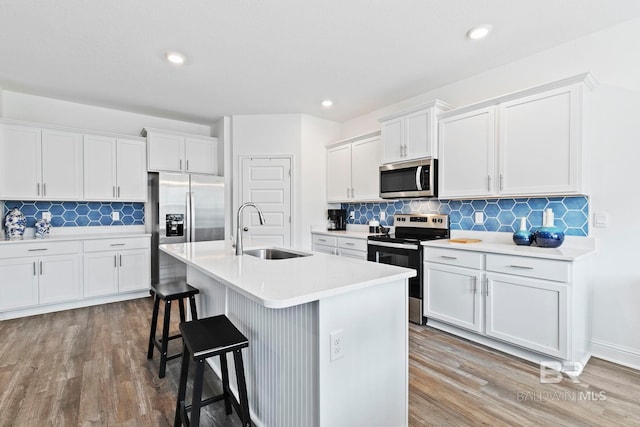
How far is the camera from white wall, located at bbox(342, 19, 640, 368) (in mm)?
2352

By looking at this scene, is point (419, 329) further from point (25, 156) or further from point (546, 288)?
point (25, 156)

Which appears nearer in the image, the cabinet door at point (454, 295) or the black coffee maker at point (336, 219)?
the cabinet door at point (454, 295)

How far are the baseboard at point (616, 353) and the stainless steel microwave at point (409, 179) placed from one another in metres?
1.83

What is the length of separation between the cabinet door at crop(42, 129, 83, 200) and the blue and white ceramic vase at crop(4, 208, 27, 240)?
364 millimetres

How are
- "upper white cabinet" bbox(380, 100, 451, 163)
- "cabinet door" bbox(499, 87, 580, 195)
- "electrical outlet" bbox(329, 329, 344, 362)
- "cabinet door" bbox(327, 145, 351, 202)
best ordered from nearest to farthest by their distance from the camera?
1. "electrical outlet" bbox(329, 329, 344, 362)
2. "cabinet door" bbox(499, 87, 580, 195)
3. "upper white cabinet" bbox(380, 100, 451, 163)
4. "cabinet door" bbox(327, 145, 351, 202)

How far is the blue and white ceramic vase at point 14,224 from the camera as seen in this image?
3.59 meters

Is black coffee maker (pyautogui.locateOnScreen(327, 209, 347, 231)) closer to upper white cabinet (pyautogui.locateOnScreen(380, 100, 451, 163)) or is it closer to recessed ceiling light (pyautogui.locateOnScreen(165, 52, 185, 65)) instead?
upper white cabinet (pyautogui.locateOnScreen(380, 100, 451, 163))

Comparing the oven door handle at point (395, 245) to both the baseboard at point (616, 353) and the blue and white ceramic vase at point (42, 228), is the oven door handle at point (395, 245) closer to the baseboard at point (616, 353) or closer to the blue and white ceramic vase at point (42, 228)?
the baseboard at point (616, 353)

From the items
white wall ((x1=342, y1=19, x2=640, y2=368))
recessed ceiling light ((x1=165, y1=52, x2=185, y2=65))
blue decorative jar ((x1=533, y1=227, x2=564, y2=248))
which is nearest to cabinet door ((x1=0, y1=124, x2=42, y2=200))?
recessed ceiling light ((x1=165, y1=52, x2=185, y2=65))

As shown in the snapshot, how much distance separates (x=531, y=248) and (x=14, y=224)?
539cm

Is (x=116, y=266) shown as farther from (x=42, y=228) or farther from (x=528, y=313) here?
(x=528, y=313)

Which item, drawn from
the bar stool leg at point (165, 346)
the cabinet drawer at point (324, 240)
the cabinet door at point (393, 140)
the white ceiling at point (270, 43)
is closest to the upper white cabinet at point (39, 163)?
the white ceiling at point (270, 43)

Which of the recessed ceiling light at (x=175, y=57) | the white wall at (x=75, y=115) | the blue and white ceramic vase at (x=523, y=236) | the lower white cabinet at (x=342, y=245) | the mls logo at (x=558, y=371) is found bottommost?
the mls logo at (x=558, y=371)

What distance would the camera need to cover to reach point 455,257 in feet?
9.32
